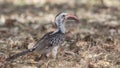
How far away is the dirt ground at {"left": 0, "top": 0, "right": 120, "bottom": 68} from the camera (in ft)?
32.7

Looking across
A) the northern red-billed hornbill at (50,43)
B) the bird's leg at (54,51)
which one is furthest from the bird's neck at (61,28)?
the bird's leg at (54,51)

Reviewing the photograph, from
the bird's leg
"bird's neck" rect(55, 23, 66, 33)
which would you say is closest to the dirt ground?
the bird's leg

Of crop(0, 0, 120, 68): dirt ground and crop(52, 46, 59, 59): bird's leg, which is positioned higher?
crop(52, 46, 59, 59): bird's leg

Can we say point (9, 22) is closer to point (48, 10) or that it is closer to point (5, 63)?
point (48, 10)

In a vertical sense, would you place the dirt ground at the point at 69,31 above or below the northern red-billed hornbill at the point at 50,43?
below

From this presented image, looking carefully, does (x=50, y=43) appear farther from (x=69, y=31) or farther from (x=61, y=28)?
(x=69, y=31)

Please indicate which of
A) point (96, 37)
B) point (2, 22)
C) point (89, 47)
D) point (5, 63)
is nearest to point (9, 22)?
point (2, 22)

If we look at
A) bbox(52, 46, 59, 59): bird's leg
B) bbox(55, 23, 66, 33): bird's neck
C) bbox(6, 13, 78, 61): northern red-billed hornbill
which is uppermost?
bbox(55, 23, 66, 33): bird's neck

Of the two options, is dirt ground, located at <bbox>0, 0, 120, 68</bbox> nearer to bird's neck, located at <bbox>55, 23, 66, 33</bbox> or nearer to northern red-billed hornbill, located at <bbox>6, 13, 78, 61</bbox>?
northern red-billed hornbill, located at <bbox>6, 13, 78, 61</bbox>

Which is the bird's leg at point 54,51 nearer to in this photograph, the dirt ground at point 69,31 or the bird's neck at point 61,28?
the dirt ground at point 69,31

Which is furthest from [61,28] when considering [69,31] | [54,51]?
[69,31]

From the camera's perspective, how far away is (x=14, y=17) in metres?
15.8

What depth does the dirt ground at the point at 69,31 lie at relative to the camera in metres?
9.96

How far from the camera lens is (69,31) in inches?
515
